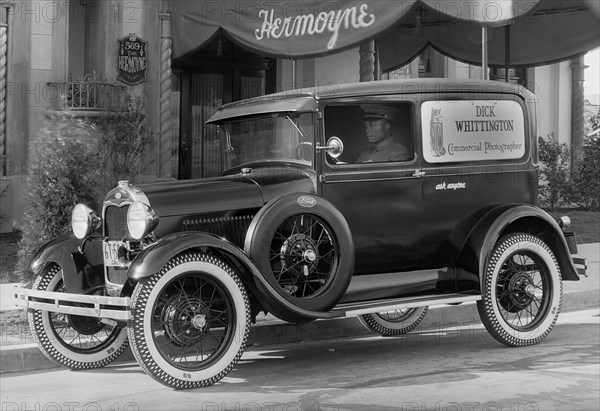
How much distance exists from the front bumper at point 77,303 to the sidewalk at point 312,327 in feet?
1.52

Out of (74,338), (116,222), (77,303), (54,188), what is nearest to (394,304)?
(116,222)

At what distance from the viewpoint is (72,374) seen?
6.60 m

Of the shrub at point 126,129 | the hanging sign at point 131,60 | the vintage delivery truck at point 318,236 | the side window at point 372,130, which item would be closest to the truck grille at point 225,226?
the vintage delivery truck at point 318,236

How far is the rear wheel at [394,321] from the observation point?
7.97m

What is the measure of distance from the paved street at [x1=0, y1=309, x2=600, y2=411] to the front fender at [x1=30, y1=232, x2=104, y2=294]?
643 mm

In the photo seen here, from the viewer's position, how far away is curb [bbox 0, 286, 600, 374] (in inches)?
264

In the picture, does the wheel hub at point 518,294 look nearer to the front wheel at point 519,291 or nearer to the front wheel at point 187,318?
the front wheel at point 519,291

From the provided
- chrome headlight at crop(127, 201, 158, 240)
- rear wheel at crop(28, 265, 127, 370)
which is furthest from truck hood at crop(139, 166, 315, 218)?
rear wheel at crop(28, 265, 127, 370)

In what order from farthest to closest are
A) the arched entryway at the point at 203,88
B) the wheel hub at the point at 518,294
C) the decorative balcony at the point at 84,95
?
1. the arched entryway at the point at 203,88
2. the decorative balcony at the point at 84,95
3. the wheel hub at the point at 518,294

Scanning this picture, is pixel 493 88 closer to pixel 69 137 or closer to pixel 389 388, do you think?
pixel 389 388

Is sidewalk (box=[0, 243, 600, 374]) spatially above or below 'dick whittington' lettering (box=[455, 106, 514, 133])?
below

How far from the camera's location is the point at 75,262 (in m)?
6.59

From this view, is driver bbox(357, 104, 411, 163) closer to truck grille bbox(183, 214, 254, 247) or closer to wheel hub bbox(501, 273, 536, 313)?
truck grille bbox(183, 214, 254, 247)

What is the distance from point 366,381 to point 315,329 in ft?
5.69
